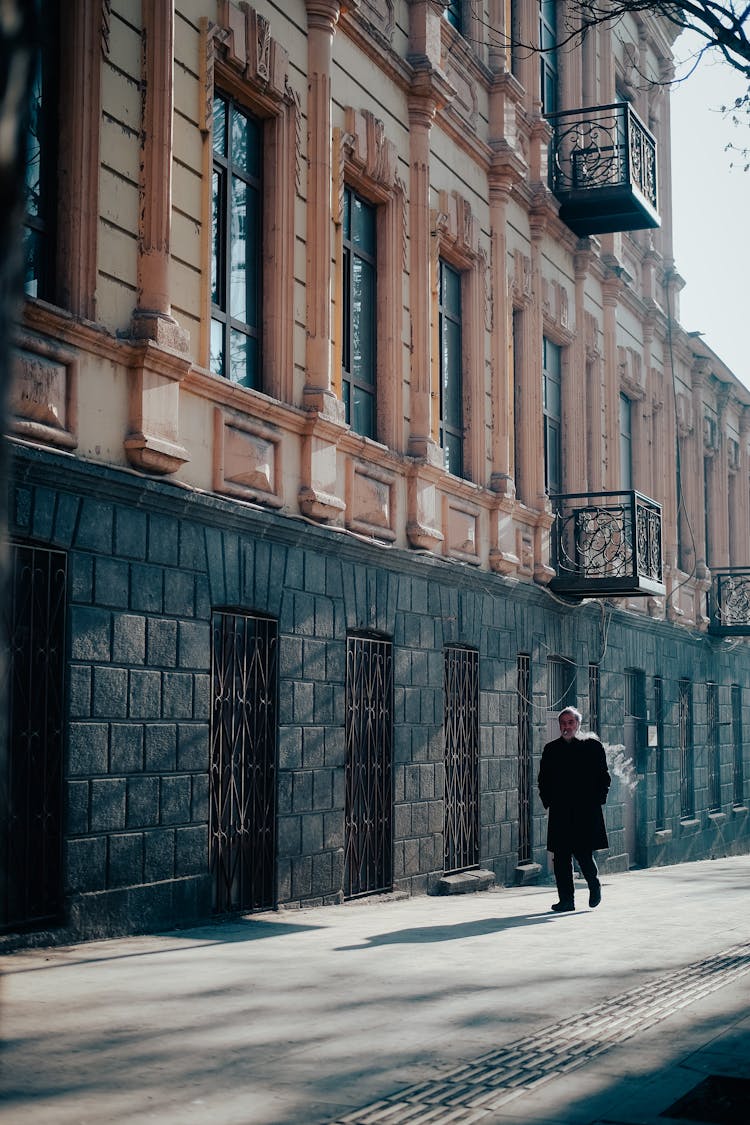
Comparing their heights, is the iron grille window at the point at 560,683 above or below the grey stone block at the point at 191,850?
above

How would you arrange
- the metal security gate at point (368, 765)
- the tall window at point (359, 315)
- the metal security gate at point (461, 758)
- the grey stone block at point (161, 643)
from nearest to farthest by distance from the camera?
the grey stone block at point (161, 643)
the metal security gate at point (368, 765)
the tall window at point (359, 315)
the metal security gate at point (461, 758)

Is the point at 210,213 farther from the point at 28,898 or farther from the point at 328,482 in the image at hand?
the point at 28,898

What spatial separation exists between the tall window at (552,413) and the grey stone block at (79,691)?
11.3m

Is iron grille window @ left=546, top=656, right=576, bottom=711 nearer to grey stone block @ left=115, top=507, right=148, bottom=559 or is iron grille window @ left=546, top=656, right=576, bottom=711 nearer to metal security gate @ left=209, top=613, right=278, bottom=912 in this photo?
metal security gate @ left=209, top=613, right=278, bottom=912

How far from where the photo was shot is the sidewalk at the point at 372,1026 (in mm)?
5090

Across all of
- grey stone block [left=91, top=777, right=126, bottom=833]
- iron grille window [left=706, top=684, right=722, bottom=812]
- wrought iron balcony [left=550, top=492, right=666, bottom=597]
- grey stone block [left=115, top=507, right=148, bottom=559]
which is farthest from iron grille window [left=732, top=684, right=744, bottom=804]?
grey stone block [left=91, top=777, right=126, bottom=833]

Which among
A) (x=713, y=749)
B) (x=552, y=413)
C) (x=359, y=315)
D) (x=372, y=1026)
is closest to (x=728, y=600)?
(x=713, y=749)

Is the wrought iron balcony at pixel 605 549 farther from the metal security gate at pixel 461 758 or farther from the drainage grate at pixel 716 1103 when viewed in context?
the drainage grate at pixel 716 1103

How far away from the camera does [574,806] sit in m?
12.2

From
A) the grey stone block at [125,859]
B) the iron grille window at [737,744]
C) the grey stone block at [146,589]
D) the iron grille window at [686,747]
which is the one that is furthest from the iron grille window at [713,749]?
the grey stone block at [125,859]

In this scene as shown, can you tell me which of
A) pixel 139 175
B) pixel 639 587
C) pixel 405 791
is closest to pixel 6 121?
pixel 139 175

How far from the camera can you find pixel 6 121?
2.02 m

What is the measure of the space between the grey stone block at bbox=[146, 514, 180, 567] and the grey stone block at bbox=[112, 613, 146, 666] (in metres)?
0.45

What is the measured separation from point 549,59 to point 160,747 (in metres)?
14.1
